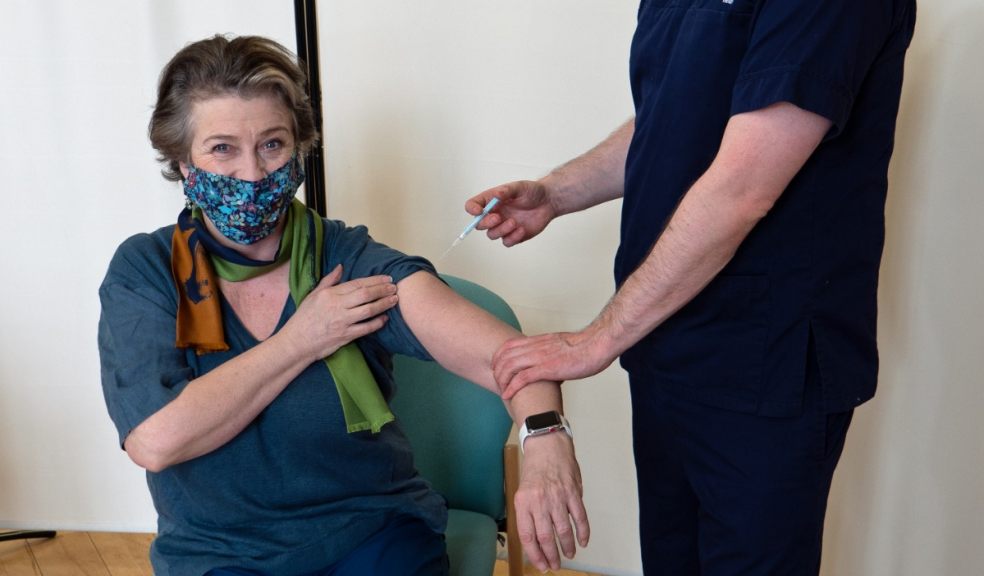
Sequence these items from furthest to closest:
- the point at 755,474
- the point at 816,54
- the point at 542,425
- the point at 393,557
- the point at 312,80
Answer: the point at 312,80
the point at 393,557
the point at 755,474
the point at 542,425
the point at 816,54

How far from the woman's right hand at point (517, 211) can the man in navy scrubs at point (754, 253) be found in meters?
0.28

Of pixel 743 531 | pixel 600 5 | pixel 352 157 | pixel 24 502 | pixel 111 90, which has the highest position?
pixel 600 5

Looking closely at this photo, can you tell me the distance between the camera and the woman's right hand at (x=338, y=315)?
5.09 ft

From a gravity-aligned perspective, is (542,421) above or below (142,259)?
below

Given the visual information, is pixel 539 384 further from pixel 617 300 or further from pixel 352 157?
pixel 352 157

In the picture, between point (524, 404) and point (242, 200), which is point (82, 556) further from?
point (524, 404)

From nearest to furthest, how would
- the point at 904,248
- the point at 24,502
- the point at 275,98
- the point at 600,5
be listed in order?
the point at 275,98
the point at 904,248
the point at 600,5
the point at 24,502

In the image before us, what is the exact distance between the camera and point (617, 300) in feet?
4.76

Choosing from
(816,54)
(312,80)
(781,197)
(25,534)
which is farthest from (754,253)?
(25,534)

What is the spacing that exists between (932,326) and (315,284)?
123cm

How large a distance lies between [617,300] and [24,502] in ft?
6.85

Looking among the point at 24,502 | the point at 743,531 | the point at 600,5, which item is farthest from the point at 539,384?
the point at 24,502

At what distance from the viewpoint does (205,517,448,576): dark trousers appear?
1566mm

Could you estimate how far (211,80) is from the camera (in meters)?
1.63
